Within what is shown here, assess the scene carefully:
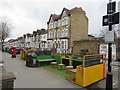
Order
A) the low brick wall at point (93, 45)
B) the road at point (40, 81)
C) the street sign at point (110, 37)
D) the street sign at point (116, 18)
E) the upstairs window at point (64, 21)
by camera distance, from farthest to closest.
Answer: the upstairs window at point (64, 21)
the low brick wall at point (93, 45)
the road at point (40, 81)
the street sign at point (110, 37)
the street sign at point (116, 18)

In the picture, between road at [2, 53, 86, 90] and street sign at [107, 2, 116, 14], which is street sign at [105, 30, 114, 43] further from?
road at [2, 53, 86, 90]

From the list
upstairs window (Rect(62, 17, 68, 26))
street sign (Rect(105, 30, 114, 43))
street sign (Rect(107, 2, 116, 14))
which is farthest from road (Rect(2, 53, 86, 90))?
upstairs window (Rect(62, 17, 68, 26))

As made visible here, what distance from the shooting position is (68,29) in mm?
21922

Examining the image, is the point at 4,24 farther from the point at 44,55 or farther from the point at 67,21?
the point at 44,55

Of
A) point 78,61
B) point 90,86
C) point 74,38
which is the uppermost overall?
point 74,38

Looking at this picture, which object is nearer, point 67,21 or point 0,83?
point 0,83

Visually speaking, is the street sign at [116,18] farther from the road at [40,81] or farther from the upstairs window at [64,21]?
the upstairs window at [64,21]

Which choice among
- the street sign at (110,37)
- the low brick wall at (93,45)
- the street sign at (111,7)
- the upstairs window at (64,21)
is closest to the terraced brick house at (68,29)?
the upstairs window at (64,21)

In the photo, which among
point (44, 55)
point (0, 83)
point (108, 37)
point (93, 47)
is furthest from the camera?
point (93, 47)

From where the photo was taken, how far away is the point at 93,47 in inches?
619

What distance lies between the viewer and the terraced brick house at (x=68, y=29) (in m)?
21.7

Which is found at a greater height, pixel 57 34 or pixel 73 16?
pixel 73 16

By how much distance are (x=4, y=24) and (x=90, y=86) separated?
3463 centimetres

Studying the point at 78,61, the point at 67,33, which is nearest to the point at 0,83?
the point at 78,61
